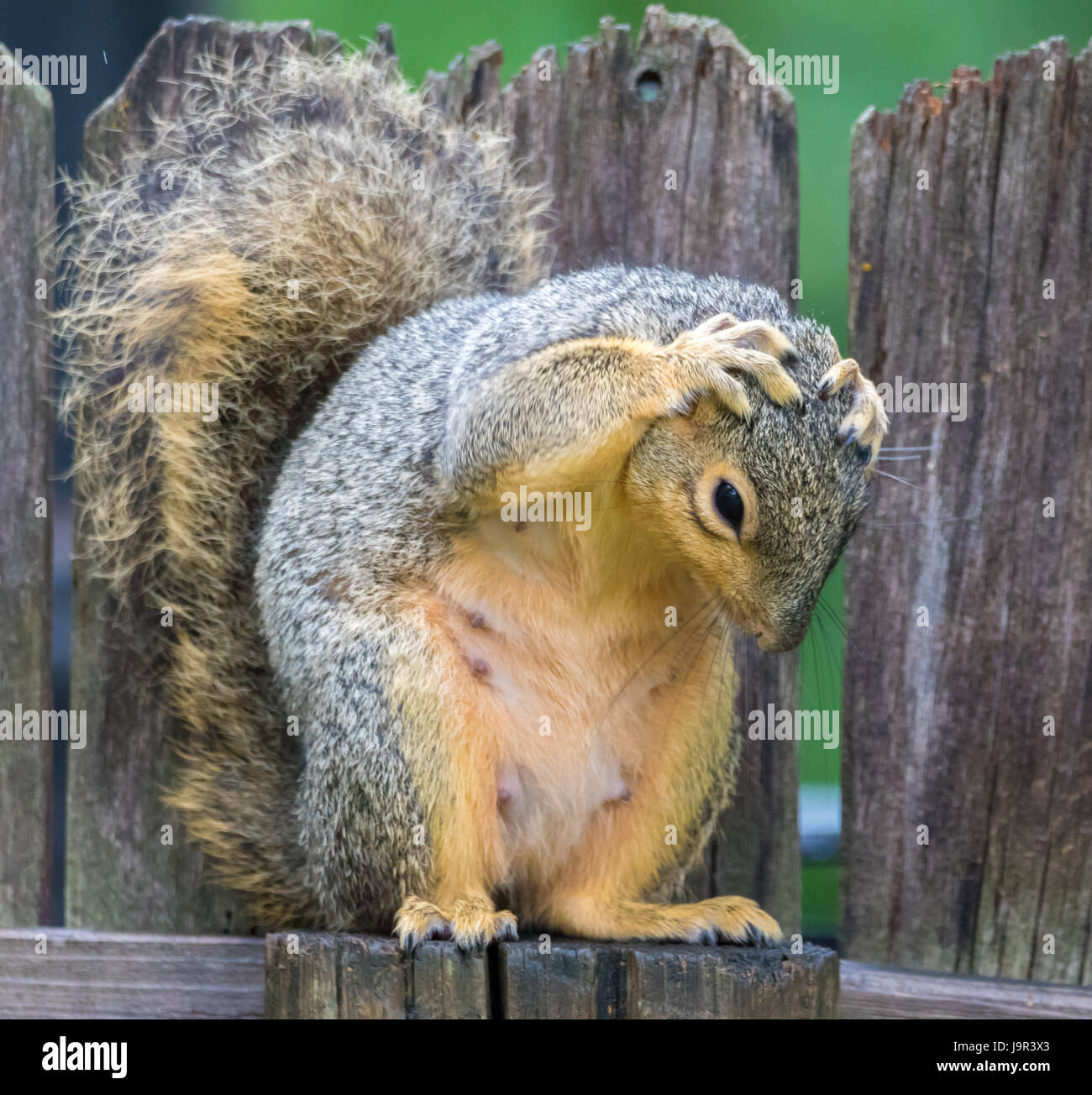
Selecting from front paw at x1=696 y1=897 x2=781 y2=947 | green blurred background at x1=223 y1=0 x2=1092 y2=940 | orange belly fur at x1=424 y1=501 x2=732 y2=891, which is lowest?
front paw at x1=696 y1=897 x2=781 y2=947

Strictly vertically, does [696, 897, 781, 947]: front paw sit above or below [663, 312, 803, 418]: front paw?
below

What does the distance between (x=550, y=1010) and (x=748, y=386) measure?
3.12 ft

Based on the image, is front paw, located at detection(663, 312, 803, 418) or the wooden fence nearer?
front paw, located at detection(663, 312, 803, 418)

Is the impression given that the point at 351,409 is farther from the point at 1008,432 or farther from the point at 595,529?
the point at 1008,432

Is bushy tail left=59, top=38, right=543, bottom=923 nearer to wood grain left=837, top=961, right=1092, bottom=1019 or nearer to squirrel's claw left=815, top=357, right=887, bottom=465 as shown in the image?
squirrel's claw left=815, top=357, right=887, bottom=465

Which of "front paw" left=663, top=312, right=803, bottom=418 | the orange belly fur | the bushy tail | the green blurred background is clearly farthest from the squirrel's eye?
the bushy tail

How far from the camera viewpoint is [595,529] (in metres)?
2.13

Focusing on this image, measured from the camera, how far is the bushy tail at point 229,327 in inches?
95.3

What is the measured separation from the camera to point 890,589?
242cm

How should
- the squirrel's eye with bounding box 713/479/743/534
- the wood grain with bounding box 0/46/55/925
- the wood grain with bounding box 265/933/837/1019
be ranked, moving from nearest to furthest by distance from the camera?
1. the wood grain with bounding box 265/933/837/1019
2. the squirrel's eye with bounding box 713/479/743/534
3. the wood grain with bounding box 0/46/55/925

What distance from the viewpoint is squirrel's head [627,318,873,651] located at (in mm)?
1894

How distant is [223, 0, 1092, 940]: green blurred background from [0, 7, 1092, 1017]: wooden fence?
4.7 inches

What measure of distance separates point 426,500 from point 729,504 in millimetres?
546
